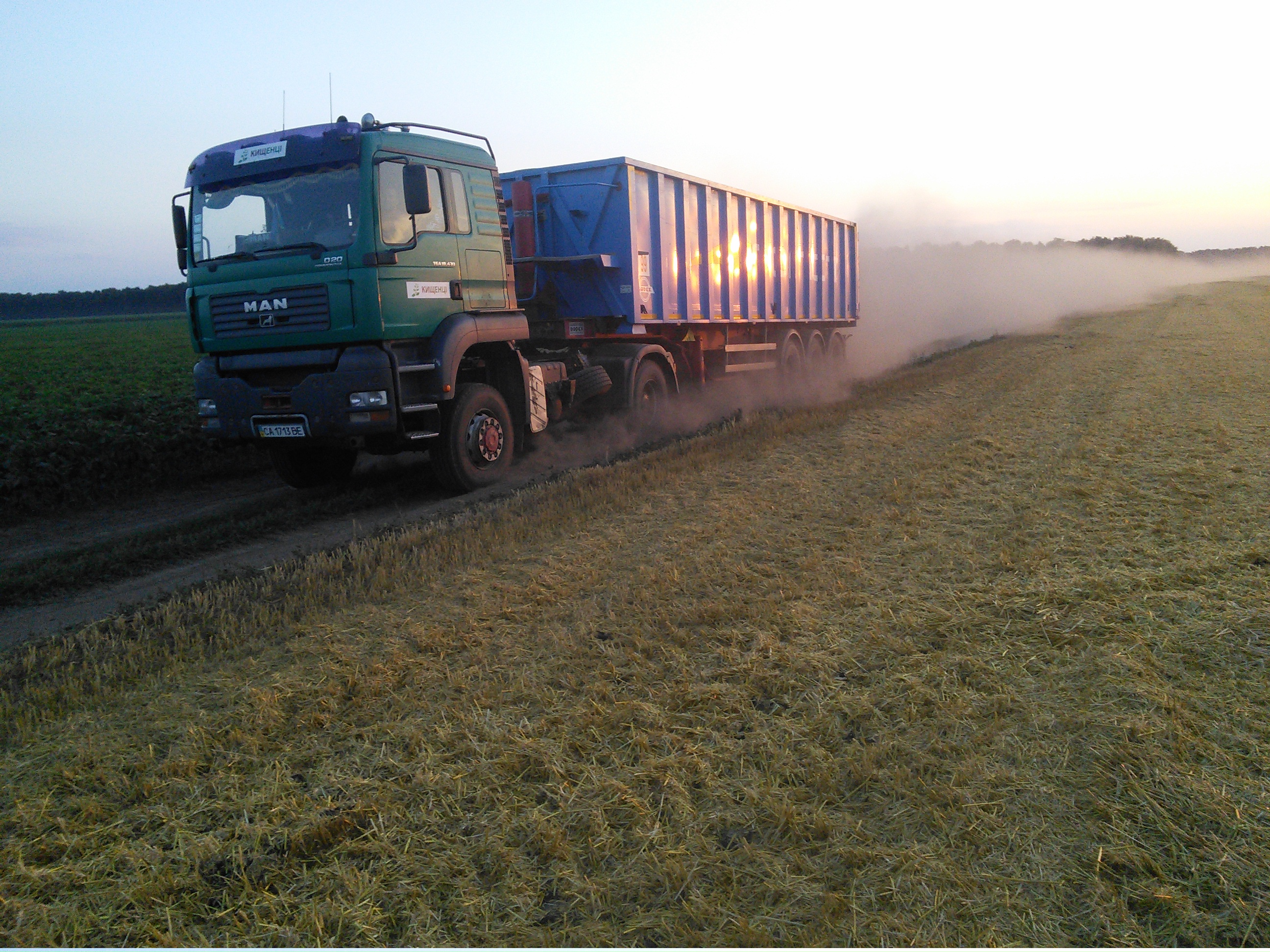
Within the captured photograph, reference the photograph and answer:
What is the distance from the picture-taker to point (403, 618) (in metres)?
4.80

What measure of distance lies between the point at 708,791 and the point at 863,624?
168 centimetres

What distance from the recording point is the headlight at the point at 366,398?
757 cm

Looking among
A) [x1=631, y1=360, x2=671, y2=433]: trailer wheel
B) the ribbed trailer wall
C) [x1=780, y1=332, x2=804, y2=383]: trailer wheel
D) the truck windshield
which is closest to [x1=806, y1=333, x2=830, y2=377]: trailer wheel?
[x1=780, y1=332, x2=804, y2=383]: trailer wheel

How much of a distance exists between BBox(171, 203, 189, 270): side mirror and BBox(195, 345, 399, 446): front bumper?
112 cm

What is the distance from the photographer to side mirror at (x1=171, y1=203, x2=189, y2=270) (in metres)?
8.36

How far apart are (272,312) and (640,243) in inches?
197

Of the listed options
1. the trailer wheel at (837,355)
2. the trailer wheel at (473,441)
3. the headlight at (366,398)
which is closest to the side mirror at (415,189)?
the headlight at (366,398)

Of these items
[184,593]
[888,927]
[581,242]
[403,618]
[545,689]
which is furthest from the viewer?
[581,242]

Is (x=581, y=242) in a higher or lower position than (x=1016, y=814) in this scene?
higher

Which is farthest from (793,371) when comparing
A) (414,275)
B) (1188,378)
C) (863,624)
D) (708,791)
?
(708,791)

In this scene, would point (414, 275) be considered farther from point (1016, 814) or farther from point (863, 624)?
point (1016, 814)

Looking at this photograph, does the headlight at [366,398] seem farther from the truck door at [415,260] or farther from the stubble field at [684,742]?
the stubble field at [684,742]

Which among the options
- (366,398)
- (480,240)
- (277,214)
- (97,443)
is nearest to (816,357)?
(480,240)

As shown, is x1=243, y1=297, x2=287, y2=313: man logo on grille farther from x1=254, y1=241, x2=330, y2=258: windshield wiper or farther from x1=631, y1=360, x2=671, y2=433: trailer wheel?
x1=631, y1=360, x2=671, y2=433: trailer wheel
